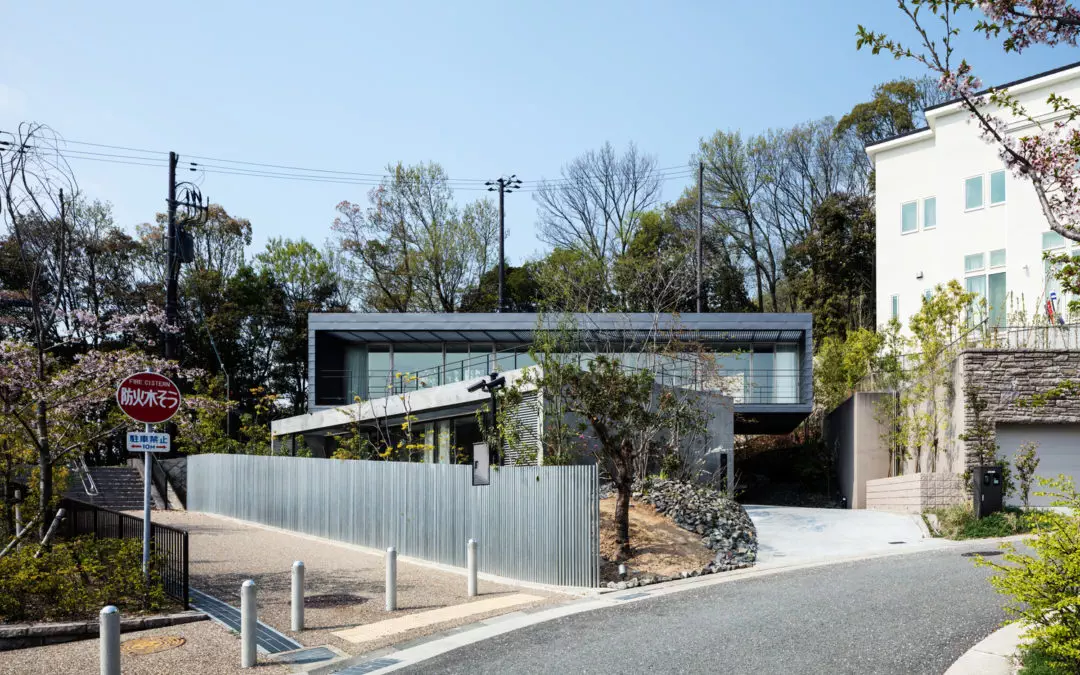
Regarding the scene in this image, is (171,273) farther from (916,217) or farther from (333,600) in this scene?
(916,217)

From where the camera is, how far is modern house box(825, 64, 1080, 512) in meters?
20.7

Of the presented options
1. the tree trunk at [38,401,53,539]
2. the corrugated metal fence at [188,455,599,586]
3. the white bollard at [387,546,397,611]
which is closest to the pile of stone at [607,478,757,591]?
the corrugated metal fence at [188,455,599,586]

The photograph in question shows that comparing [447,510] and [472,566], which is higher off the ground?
[447,510]

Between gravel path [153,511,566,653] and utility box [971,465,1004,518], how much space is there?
10348 millimetres

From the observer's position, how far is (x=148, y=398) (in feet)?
38.3

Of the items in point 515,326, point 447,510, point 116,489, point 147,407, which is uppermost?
point 515,326

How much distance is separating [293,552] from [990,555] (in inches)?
488

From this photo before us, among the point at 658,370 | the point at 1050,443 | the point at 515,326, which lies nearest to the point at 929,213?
the point at 1050,443

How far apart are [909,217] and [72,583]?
2800cm

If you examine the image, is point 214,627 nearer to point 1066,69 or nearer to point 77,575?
point 77,575

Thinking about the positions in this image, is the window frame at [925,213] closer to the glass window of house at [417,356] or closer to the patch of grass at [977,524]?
the patch of grass at [977,524]

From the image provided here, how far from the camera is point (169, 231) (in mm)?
30328

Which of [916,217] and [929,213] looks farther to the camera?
[916,217]

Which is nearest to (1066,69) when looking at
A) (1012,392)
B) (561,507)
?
(1012,392)
